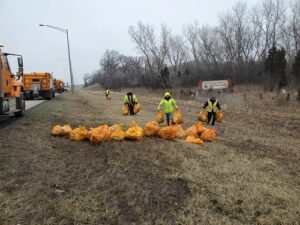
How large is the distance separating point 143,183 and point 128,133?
396 centimetres

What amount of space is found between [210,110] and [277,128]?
3.93 meters

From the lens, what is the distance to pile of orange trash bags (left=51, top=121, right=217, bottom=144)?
10312mm

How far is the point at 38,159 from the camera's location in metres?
8.15

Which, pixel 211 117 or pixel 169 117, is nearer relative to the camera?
pixel 169 117

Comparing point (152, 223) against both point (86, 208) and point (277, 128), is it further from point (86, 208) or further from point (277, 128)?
point (277, 128)

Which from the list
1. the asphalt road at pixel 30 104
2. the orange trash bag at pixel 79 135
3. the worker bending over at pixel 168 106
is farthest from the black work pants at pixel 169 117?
the asphalt road at pixel 30 104

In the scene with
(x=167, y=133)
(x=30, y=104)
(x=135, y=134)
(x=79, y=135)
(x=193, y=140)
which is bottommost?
(x=193, y=140)

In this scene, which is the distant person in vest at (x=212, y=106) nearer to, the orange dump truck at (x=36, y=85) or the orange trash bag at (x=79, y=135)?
the orange trash bag at (x=79, y=135)

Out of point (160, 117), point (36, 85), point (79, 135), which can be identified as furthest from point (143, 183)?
point (36, 85)

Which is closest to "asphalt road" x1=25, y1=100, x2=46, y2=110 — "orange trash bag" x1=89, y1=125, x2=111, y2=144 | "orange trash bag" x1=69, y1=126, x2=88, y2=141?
"orange trash bag" x1=69, y1=126, x2=88, y2=141

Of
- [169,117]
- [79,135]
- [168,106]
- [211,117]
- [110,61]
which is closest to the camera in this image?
[79,135]

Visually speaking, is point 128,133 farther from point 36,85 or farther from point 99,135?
point 36,85

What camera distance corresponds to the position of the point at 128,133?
→ 35.8ft

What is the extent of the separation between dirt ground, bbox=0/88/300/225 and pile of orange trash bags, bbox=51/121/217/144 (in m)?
0.28
